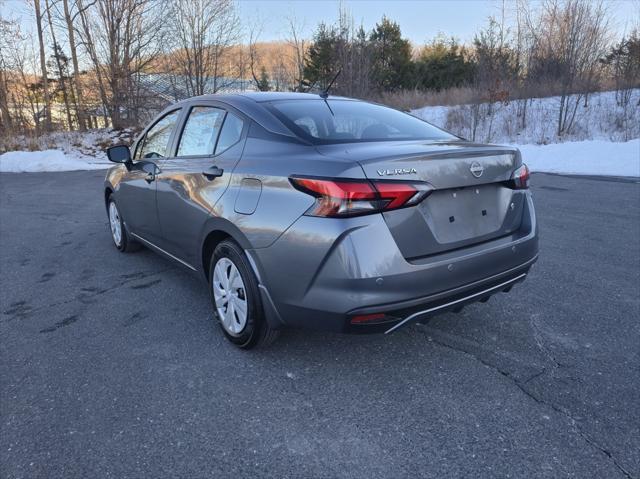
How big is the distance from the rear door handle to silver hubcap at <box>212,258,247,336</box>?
0.55 metres

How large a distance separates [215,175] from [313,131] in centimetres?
71

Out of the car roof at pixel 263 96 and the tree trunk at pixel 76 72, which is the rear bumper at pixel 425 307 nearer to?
the car roof at pixel 263 96

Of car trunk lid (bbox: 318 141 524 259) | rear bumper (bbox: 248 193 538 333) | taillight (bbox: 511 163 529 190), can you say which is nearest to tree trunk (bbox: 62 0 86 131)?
rear bumper (bbox: 248 193 538 333)

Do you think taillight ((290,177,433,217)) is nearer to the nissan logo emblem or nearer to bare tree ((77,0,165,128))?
the nissan logo emblem

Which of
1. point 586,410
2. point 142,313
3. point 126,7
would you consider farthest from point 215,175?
point 126,7

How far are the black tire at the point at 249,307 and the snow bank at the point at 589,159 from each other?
10873 millimetres

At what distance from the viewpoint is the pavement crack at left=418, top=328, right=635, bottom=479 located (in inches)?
78.3

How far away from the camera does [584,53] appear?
681 inches

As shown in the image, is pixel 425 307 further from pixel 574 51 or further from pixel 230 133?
pixel 574 51

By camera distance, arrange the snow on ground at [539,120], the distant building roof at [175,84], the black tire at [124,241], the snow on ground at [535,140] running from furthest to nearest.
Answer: the distant building roof at [175,84]
the snow on ground at [539,120]
the snow on ground at [535,140]
the black tire at [124,241]

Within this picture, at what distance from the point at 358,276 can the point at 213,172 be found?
4.48 ft

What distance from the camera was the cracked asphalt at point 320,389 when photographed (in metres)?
2.03

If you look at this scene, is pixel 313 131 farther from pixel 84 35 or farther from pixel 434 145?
pixel 84 35

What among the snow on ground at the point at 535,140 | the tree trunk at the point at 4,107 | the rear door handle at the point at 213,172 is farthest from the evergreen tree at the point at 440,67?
the rear door handle at the point at 213,172
